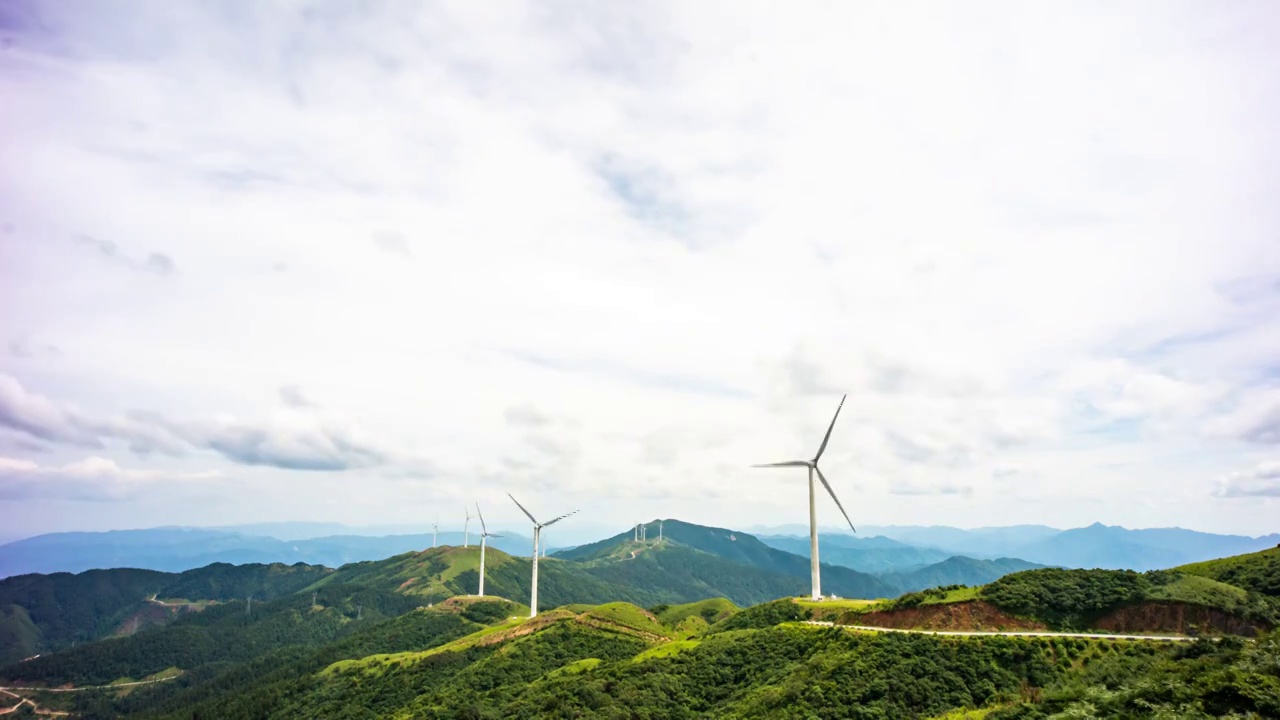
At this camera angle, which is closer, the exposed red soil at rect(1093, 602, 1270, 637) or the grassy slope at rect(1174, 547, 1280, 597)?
the exposed red soil at rect(1093, 602, 1270, 637)

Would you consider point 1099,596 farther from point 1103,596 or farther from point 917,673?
point 917,673

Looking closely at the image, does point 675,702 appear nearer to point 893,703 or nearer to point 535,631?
point 893,703

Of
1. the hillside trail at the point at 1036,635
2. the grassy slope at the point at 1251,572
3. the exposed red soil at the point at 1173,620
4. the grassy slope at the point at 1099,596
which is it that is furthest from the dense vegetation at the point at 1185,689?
the grassy slope at the point at 1251,572

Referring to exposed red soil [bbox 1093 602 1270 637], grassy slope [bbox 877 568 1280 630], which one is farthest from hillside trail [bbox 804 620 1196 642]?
grassy slope [bbox 877 568 1280 630]

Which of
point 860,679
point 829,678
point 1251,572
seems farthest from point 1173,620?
point 829,678

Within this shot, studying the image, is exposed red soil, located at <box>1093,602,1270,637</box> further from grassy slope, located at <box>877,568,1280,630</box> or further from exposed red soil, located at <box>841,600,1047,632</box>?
exposed red soil, located at <box>841,600,1047,632</box>
